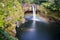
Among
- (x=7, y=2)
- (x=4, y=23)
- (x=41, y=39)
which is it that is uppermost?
(x=7, y=2)

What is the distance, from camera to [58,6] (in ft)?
112

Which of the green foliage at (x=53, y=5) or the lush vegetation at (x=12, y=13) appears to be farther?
the green foliage at (x=53, y=5)

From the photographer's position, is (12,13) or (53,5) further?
(53,5)

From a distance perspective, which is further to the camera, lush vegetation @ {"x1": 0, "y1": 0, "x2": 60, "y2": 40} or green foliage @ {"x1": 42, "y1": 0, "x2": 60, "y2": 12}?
green foliage @ {"x1": 42, "y1": 0, "x2": 60, "y2": 12}

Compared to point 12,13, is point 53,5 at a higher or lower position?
higher

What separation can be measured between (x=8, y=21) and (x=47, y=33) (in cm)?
637

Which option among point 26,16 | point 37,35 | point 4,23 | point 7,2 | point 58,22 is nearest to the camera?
point 4,23

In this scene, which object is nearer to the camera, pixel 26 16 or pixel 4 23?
pixel 4 23

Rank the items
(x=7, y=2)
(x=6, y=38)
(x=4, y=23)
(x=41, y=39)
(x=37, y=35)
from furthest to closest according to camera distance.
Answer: (x=7, y=2) → (x=37, y=35) → (x=41, y=39) → (x=4, y=23) → (x=6, y=38)

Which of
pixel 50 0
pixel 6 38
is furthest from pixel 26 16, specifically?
pixel 6 38

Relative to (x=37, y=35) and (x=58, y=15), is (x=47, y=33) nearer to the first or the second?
(x=37, y=35)

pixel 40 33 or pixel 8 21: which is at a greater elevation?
pixel 8 21

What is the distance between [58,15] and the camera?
34.9 meters

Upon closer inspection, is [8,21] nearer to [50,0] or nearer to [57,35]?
[57,35]
